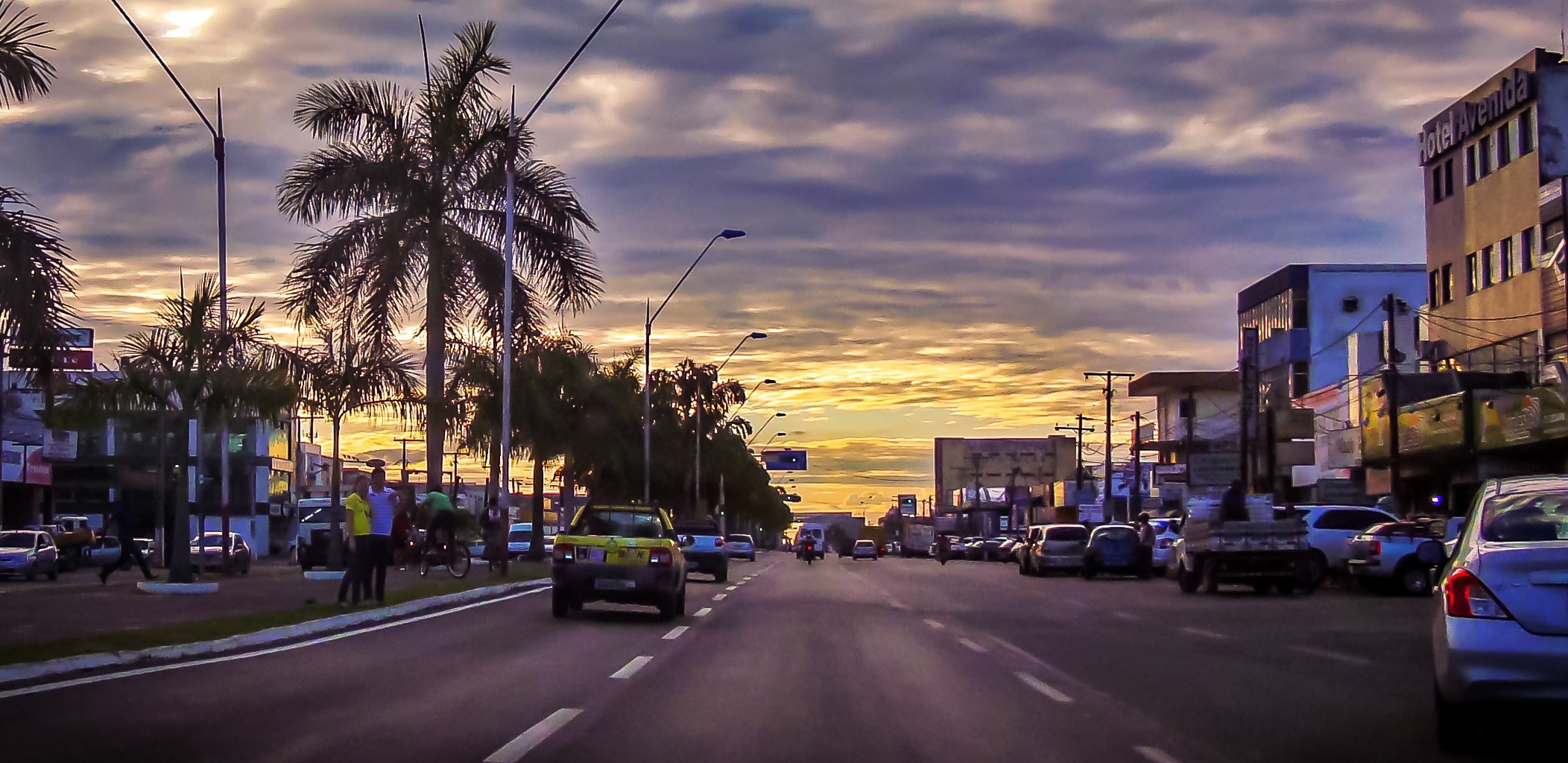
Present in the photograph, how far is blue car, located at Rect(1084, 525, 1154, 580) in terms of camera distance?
42.7 m

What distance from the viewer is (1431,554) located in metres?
11.0

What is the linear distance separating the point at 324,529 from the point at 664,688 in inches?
1123

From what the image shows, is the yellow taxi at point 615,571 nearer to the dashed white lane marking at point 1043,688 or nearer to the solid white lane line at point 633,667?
the solid white lane line at point 633,667

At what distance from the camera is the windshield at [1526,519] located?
8930 mm

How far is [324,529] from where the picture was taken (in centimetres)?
3875

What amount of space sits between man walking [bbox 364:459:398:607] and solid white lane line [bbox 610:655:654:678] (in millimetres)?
7166

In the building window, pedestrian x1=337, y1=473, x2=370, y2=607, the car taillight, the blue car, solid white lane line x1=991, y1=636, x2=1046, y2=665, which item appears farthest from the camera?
the building window

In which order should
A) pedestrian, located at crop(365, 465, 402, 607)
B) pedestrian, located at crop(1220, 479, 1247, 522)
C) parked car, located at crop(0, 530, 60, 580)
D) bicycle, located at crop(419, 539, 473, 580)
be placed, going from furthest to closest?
1. parked car, located at crop(0, 530, 60, 580)
2. bicycle, located at crop(419, 539, 473, 580)
3. pedestrian, located at crop(1220, 479, 1247, 522)
4. pedestrian, located at crop(365, 465, 402, 607)

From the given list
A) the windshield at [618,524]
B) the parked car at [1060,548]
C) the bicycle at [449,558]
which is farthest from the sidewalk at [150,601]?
the parked car at [1060,548]

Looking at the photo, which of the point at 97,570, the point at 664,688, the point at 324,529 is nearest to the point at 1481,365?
the point at 324,529

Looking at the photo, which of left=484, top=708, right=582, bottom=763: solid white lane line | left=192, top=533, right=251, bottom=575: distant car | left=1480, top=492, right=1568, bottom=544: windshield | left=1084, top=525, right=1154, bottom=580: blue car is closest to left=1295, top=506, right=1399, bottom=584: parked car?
left=1084, top=525, right=1154, bottom=580: blue car

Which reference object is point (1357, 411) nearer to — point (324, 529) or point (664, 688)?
point (324, 529)

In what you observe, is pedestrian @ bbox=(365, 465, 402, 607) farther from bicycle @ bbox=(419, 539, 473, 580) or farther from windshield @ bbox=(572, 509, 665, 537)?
bicycle @ bbox=(419, 539, 473, 580)

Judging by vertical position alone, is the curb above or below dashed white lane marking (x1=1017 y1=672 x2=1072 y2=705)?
above
